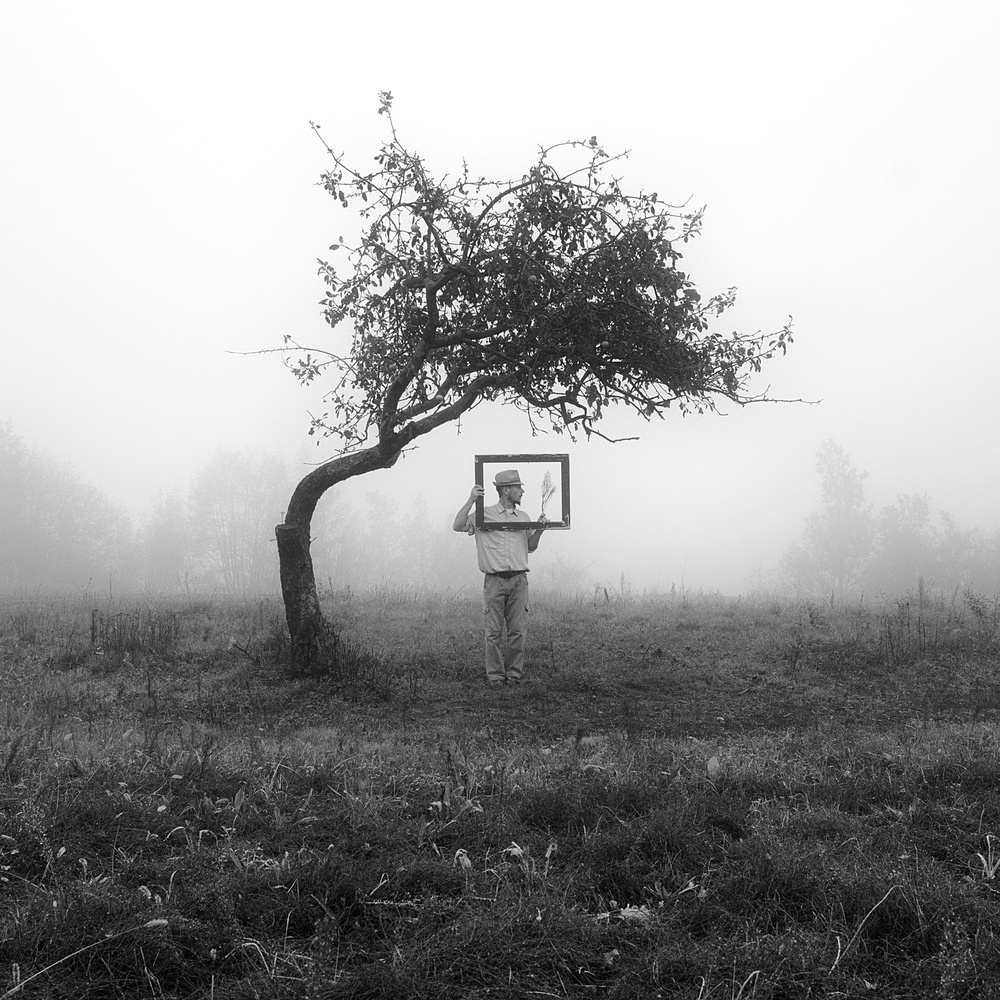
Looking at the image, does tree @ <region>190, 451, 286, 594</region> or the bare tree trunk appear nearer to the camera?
the bare tree trunk

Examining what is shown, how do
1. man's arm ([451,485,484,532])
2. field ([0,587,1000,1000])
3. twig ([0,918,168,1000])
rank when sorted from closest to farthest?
twig ([0,918,168,1000]) → field ([0,587,1000,1000]) → man's arm ([451,485,484,532])

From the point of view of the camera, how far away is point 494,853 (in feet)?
13.4

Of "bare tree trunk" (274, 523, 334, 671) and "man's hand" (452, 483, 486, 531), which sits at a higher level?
"man's hand" (452, 483, 486, 531)

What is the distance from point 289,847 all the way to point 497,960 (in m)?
1.46

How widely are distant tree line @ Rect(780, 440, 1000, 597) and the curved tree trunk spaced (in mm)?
55505

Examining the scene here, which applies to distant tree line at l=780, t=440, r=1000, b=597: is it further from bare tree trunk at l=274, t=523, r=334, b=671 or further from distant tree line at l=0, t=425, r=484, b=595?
bare tree trunk at l=274, t=523, r=334, b=671

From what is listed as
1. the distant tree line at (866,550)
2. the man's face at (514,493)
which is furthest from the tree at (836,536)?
the man's face at (514,493)

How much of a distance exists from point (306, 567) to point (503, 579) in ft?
8.56

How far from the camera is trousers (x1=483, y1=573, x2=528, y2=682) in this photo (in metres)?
10.9

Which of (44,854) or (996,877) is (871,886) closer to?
(996,877)

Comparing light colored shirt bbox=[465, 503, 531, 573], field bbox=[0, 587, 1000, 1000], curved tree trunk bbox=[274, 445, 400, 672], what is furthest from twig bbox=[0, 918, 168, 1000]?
light colored shirt bbox=[465, 503, 531, 573]

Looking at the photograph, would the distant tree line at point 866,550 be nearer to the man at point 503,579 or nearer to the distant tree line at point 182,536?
the distant tree line at point 182,536

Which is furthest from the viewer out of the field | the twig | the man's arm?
the man's arm

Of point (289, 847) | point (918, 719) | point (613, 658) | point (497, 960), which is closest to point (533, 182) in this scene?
point (613, 658)
